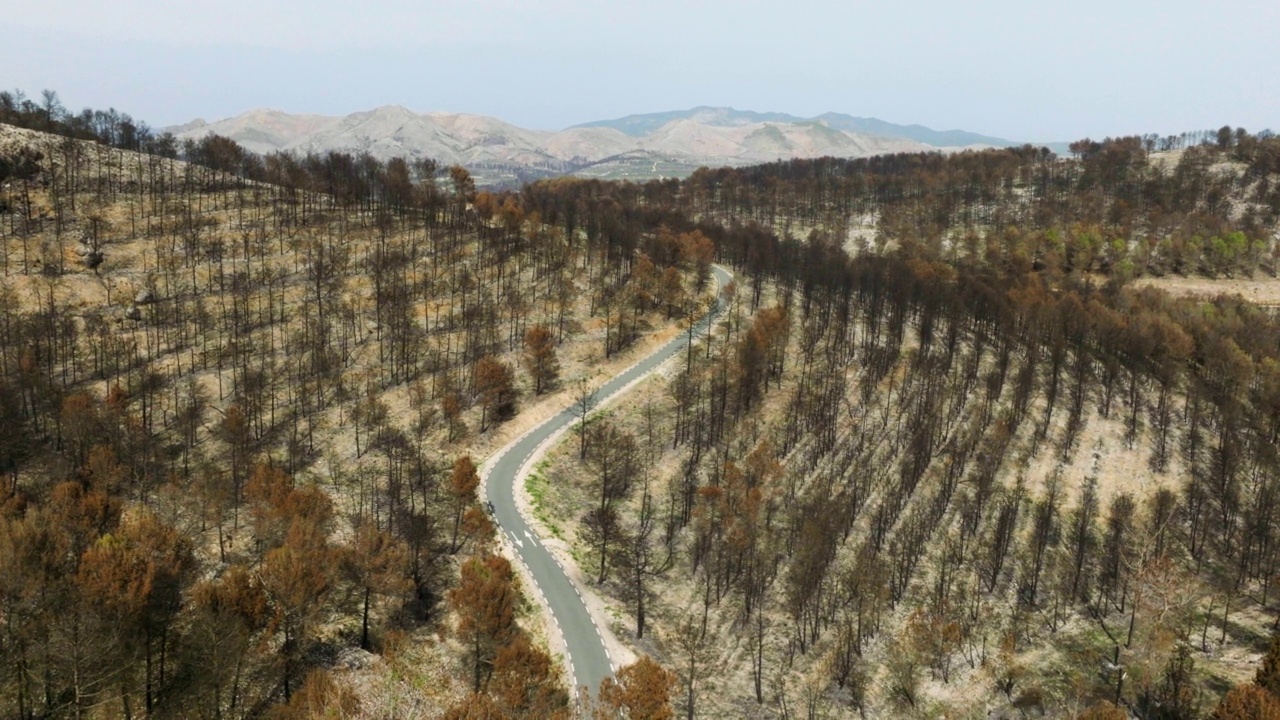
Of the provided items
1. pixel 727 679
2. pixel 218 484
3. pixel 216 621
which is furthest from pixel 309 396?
pixel 727 679

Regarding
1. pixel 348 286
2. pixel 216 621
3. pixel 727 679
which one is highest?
pixel 348 286

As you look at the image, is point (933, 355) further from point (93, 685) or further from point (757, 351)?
point (93, 685)

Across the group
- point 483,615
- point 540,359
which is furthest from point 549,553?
point 540,359

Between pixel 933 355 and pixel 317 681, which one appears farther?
pixel 933 355

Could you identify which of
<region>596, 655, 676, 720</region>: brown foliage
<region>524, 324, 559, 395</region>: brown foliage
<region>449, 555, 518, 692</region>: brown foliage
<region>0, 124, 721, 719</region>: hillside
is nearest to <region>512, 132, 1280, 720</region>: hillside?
<region>449, 555, 518, 692</region>: brown foliage

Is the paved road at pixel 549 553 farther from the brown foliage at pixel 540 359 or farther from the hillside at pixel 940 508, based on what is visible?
the brown foliage at pixel 540 359

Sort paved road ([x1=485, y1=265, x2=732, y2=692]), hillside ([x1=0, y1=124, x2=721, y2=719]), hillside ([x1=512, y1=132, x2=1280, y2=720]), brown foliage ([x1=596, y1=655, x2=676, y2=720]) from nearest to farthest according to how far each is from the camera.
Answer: brown foliage ([x1=596, y1=655, x2=676, y2=720])
hillside ([x1=0, y1=124, x2=721, y2=719])
paved road ([x1=485, y1=265, x2=732, y2=692])
hillside ([x1=512, y1=132, x2=1280, y2=720])

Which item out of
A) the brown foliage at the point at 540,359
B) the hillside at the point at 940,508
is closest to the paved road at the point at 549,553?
the hillside at the point at 940,508

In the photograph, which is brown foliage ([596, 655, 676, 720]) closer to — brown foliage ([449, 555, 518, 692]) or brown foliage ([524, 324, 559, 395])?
brown foliage ([449, 555, 518, 692])

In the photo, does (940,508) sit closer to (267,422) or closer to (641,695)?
(641,695)
